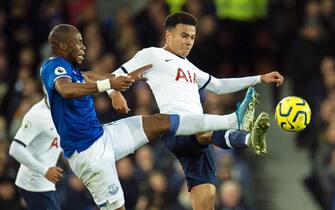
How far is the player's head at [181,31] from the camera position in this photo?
10.2 metres

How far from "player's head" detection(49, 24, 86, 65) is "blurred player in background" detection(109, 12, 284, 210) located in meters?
0.58

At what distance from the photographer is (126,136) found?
9.62m

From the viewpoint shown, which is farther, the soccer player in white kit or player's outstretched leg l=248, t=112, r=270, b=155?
the soccer player in white kit

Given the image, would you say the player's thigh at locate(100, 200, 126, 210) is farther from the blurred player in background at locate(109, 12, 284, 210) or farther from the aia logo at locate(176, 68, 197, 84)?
the aia logo at locate(176, 68, 197, 84)

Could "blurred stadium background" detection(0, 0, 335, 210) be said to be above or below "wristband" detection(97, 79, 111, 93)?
below

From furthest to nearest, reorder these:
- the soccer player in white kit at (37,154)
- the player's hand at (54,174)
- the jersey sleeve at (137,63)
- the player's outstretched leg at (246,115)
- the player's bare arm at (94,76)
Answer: the soccer player in white kit at (37,154) → the player's hand at (54,174) → the jersey sleeve at (137,63) → the player's bare arm at (94,76) → the player's outstretched leg at (246,115)

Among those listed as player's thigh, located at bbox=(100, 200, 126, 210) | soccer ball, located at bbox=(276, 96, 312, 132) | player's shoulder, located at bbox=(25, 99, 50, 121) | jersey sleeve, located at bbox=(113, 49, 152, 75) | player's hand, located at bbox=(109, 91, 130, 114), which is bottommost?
player's thigh, located at bbox=(100, 200, 126, 210)

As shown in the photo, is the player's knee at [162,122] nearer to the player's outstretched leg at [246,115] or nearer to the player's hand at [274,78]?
the player's outstretched leg at [246,115]

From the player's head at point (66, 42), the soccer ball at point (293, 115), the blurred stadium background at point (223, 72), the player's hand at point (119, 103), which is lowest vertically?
the blurred stadium background at point (223, 72)

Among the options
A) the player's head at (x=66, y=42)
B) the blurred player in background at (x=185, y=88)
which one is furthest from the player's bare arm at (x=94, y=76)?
the player's head at (x=66, y=42)

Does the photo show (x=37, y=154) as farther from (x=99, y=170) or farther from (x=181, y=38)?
(x=181, y=38)

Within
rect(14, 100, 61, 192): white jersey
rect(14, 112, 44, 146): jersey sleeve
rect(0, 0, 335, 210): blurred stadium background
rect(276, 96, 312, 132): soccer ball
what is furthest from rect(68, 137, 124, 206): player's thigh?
rect(0, 0, 335, 210): blurred stadium background

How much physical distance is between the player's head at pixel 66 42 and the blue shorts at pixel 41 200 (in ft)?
5.85

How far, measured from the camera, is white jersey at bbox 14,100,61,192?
34.6ft
